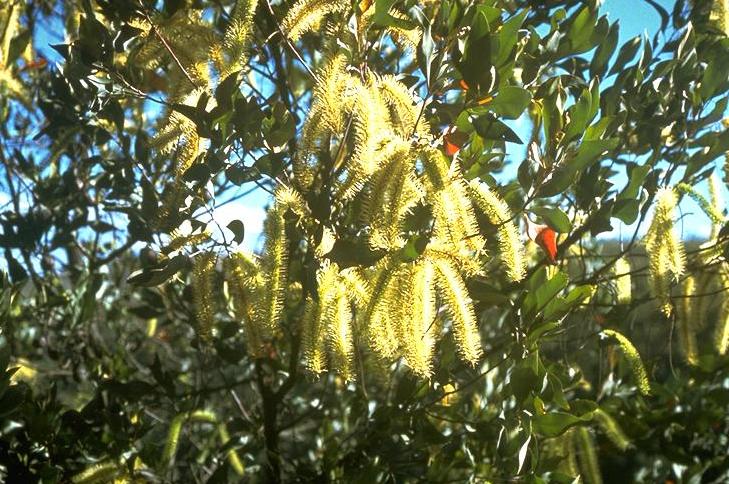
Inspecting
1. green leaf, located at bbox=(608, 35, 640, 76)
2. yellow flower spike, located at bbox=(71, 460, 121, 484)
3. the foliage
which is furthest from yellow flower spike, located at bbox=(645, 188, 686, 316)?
yellow flower spike, located at bbox=(71, 460, 121, 484)

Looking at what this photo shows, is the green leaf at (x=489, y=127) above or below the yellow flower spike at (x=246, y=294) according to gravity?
above

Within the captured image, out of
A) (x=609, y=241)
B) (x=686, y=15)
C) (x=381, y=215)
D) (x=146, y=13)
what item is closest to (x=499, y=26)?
(x=381, y=215)

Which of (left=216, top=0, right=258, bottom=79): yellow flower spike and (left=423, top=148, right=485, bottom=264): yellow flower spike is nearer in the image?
(left=423, top=148, right=485, bottom=264): yellow flower spike

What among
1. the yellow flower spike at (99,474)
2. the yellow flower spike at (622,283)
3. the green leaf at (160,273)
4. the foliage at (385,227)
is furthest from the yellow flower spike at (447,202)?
the yellow flower spike at (99,474)

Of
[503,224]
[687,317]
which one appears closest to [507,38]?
[503,224]

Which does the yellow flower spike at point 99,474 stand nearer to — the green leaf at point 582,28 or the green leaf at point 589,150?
the green leaf at point 589,150

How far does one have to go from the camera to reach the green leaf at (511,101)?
158 cm

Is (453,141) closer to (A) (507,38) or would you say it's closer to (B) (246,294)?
(A) (507,38)

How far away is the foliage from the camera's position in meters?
1.51

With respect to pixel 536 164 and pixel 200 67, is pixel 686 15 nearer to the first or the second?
pixel 536 164

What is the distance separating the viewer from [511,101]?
160cm

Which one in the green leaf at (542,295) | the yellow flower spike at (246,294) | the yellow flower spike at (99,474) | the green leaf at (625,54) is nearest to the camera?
the yellow flower spike at (246,294)

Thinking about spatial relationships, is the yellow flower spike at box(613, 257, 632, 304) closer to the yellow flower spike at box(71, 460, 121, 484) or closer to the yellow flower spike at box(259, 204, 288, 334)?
the yellow flower spike at box(259, 204, 288, 334)

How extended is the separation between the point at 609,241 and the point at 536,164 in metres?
1.22
